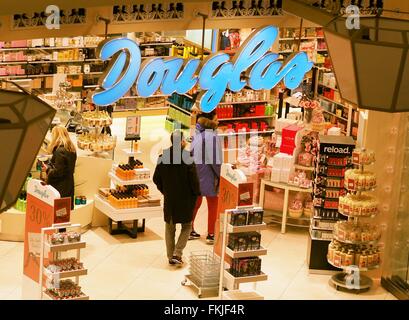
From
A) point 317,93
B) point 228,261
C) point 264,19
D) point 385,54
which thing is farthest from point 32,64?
point 385,54

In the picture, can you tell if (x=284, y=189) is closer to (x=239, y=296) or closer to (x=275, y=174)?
(x=275, y=174)

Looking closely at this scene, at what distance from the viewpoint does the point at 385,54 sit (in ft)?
10.6

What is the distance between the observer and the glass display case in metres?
9.39

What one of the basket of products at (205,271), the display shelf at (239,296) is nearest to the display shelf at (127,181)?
the basket of products at (205,271)

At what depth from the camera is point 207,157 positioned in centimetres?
1044

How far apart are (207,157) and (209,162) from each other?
2.8 inches

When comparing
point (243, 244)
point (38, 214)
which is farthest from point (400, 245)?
point (38, 214)

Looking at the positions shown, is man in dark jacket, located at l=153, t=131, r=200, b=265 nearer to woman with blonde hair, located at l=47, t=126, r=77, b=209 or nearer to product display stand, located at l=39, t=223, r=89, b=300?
woman with blonde hair, located at l=47, t=126, r=77, b=209

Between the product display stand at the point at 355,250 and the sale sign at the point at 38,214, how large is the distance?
3137 millimetres

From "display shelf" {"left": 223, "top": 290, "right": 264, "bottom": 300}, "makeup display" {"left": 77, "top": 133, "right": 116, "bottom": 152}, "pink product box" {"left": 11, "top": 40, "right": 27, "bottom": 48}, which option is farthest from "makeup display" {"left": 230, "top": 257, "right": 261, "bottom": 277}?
"pink product box" {"left": 11, "top": 40, "right": 27, "bottom": 48}

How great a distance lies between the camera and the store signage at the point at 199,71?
28.9 feet

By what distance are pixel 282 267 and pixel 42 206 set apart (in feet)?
10.6

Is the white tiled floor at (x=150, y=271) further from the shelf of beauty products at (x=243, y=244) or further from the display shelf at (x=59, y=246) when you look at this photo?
the display shelf at (x=59, y=246)

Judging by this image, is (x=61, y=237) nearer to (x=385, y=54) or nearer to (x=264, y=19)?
(x=264, y=19)
